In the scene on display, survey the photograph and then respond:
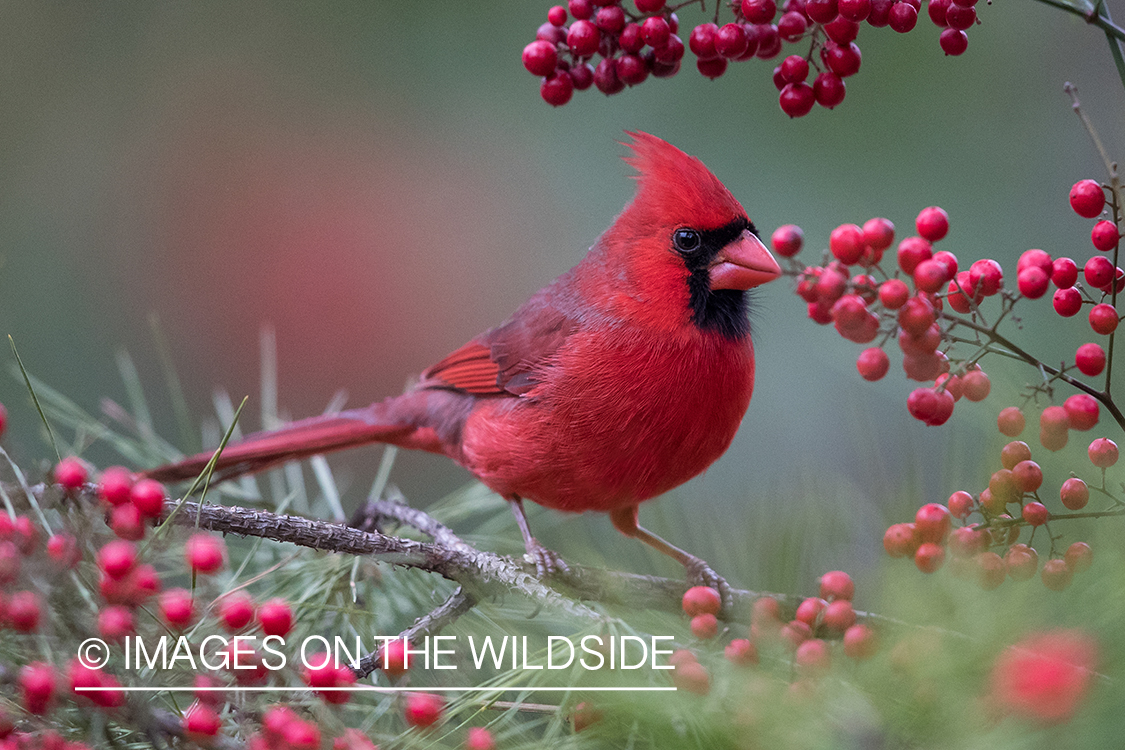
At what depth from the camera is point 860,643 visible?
739mm

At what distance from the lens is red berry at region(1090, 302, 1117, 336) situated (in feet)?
2.89

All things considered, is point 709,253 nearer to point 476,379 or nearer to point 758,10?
point 758,10

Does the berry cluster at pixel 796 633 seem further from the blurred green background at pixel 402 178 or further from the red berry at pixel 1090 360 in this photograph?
the blurred green background at pixel 402 178

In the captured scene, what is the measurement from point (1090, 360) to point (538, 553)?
854mm

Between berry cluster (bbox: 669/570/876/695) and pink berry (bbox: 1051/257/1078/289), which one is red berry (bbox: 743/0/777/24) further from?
berry cluster (bbox: 669/570/876/695)

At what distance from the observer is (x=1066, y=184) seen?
7.79 ft

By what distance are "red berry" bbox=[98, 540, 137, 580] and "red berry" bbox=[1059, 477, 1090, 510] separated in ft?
2.77

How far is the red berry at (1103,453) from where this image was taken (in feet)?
2.82

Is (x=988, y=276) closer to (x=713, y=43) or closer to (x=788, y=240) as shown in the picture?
(x=788, y=240)

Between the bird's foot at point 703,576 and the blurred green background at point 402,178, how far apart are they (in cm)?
34

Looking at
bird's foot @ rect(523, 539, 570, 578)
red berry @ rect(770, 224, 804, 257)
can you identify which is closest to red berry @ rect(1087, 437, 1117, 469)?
red berry @ rect(770, 224, 804, 257)

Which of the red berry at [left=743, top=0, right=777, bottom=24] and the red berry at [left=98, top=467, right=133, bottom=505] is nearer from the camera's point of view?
the red berry at [left=98, top=467, right=133, bottom=505]

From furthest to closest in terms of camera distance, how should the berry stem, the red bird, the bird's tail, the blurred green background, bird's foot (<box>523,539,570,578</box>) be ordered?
the blurred green background < the bird's tail < the red bird < bird's foot (<box>523,539,570,578</box>) < the berry stem

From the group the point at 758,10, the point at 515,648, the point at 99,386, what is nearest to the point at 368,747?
the point at 515,648
